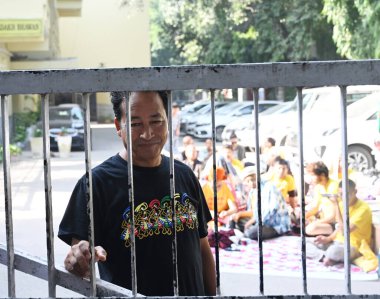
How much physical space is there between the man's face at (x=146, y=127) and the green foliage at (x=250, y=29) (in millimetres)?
24571

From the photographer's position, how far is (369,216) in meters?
7.22

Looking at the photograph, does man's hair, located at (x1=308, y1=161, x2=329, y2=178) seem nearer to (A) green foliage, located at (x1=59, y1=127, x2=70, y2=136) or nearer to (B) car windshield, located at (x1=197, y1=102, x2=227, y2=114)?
(A) green foliage, located at (x1=59, y1=127, x2=70, y2=136)

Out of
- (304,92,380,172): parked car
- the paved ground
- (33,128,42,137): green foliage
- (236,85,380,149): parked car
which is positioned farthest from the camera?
(33,128,42,137): green foliage

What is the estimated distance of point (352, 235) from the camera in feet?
23.9

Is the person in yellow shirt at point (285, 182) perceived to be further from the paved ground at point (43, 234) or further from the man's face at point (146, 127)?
the man's face at point (146, 127)

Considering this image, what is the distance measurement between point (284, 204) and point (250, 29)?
24.7 metres

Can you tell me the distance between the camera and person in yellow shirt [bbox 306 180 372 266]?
7145 millimetres

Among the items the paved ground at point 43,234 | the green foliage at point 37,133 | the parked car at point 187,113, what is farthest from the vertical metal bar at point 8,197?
the parked car at point 187,113

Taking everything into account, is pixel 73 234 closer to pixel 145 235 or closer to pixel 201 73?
pixel 145 235

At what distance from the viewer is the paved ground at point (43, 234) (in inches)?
197

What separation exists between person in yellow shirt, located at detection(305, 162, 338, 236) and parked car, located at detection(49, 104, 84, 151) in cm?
1614

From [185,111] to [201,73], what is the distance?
107ft

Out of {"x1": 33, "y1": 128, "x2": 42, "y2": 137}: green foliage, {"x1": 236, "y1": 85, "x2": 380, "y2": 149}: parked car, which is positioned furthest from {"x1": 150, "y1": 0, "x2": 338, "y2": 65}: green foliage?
{"x1": 236, "y1": 85, "x2": 380, "y2": 149}: parked car

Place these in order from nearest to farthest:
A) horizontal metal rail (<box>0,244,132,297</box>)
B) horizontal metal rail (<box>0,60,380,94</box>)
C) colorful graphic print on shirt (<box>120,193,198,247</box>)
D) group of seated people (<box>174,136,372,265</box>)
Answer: horizontal metal rail (<box>0,60,380,94</box>) < horizontal metal rail (<box>0,244,132,297</box>) < colorful graphic print on shirt (<box>120,193,198,247</box>) < group of seated people (<box>174,136,372,265</box>)
